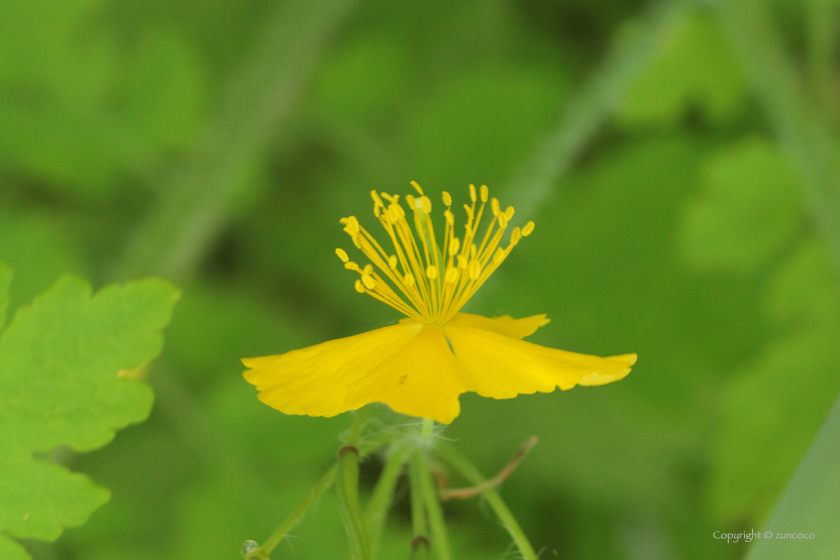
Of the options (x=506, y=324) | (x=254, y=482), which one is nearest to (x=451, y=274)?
(x=506, y=324)

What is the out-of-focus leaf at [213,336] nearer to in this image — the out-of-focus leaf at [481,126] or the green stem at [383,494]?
the out-of-focus leaf at [481,126]

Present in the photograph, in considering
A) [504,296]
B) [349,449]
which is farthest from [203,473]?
[349,449]

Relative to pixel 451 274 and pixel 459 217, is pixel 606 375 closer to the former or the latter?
pixel 451 274

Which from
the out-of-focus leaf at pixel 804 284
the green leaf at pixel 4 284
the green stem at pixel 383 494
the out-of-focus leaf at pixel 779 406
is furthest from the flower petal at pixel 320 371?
the out-of-focus leaf at pixel 804 284

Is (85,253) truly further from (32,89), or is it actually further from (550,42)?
(550,42)

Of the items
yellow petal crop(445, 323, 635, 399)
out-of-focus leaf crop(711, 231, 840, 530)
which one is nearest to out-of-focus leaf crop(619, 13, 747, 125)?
out-of-focus leaf crop(711, 231, 840, 530)

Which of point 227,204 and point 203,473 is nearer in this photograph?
point 203,473
